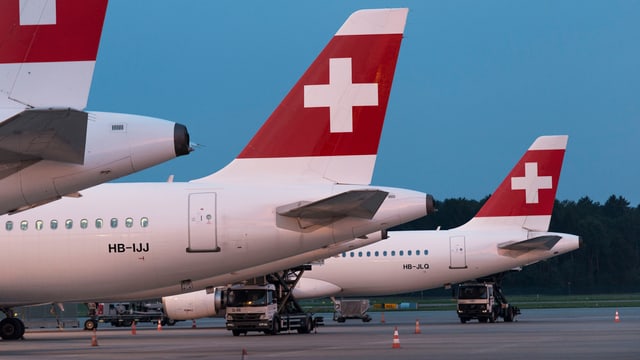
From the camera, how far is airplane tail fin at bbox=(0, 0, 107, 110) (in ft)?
52.9

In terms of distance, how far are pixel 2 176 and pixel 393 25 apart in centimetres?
1250

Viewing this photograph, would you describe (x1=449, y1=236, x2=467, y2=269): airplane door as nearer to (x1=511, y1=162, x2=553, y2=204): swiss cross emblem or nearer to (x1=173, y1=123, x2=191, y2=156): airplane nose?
(x1=511, y1=162, x2=553, y2=204): swiss cross emblem

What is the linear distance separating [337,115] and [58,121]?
1302 cm

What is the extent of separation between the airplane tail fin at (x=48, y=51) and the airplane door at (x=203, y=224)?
10.7 metres

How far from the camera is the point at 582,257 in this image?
109312 mm

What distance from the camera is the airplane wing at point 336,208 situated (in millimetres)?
24625

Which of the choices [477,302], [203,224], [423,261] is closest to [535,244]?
[477,302]

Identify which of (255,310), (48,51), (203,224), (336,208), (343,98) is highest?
(343,98)

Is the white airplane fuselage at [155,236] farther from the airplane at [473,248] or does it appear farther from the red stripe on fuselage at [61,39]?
the airplane at [473,248]

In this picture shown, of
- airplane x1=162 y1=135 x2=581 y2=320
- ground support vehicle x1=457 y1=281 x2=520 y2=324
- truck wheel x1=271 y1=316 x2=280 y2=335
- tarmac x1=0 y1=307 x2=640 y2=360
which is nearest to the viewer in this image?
tarmac x1=0 y1=307 x2=640 y2=360

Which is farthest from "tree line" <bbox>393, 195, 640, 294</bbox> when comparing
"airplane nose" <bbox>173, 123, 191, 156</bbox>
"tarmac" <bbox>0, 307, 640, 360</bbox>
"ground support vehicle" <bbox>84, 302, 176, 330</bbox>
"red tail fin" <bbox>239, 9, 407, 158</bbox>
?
"airplane nose" <bbox>173, 123, 191, 156</bbox>

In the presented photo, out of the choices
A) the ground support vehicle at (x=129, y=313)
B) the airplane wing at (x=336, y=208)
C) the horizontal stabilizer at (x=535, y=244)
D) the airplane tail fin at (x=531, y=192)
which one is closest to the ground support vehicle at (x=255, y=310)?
the airplane wing at (x=336, y=208)

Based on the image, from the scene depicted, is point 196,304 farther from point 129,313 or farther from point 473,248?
point 129,313

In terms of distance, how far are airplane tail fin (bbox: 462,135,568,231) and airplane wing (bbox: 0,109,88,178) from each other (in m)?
33.1
